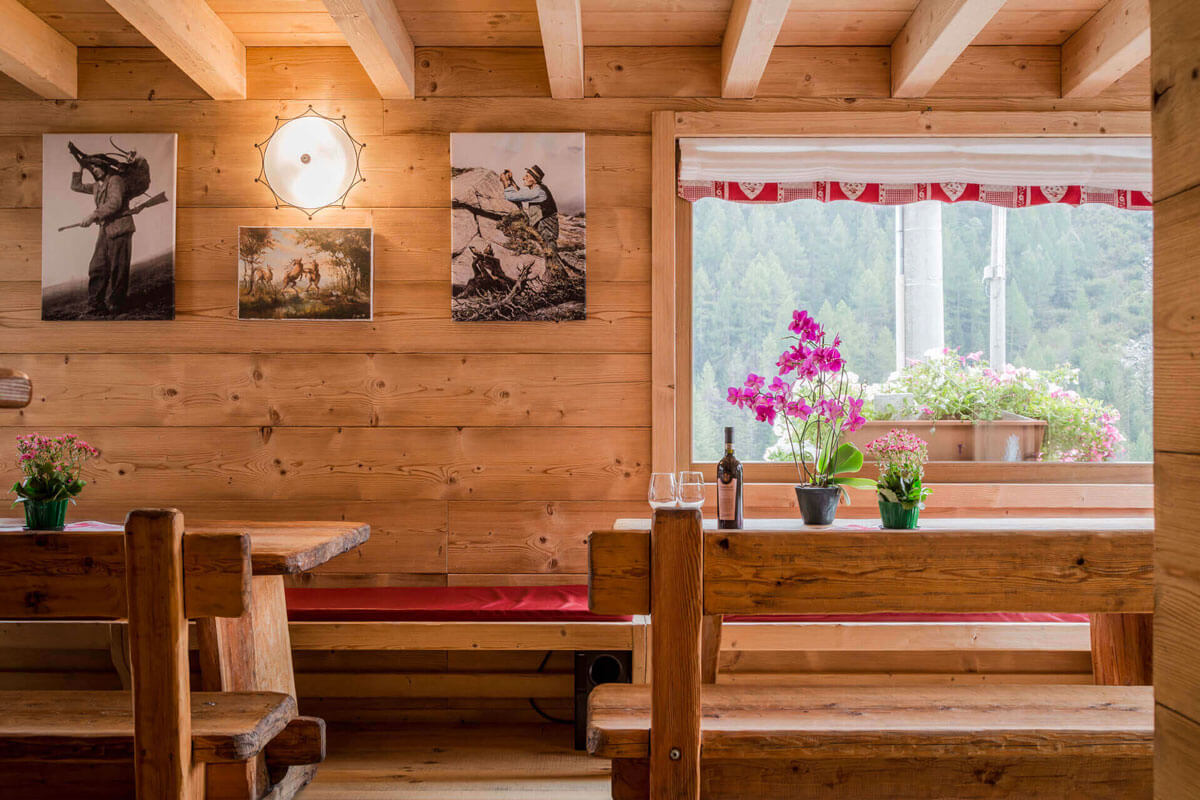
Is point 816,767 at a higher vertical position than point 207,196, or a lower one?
lower

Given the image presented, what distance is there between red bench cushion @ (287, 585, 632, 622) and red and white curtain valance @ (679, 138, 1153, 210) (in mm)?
1451

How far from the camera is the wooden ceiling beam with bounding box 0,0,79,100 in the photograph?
8.76 ft

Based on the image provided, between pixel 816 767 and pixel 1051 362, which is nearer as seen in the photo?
pixel 816 767

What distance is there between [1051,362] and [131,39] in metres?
3.41

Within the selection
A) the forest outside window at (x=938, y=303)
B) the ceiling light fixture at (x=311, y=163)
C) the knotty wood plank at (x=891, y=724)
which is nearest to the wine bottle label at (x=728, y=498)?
the knotty wood plank at (x=891, y=724)

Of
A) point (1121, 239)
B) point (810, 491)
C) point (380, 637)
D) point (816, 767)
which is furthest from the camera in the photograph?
point (1121, 239)

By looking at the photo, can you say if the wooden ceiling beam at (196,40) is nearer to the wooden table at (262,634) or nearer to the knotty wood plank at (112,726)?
the wooden table at (262,634)

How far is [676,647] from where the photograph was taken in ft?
4.38

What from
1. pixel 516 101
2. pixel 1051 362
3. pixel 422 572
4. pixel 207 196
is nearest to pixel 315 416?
pixel 422 572

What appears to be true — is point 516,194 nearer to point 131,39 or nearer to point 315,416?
point 315,416

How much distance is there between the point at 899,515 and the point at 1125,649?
0.60 metres

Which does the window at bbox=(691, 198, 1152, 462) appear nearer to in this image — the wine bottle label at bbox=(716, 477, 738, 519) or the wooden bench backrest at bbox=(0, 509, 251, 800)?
the wine bottle label at bbox=(716, 477, 738, 519)

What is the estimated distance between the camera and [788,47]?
120 inches

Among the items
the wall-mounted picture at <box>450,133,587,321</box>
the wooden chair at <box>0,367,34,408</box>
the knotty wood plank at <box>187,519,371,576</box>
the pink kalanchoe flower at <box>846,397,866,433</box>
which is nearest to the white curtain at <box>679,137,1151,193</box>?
the wall-mounted picture at <box>450,133,587,321</box>
